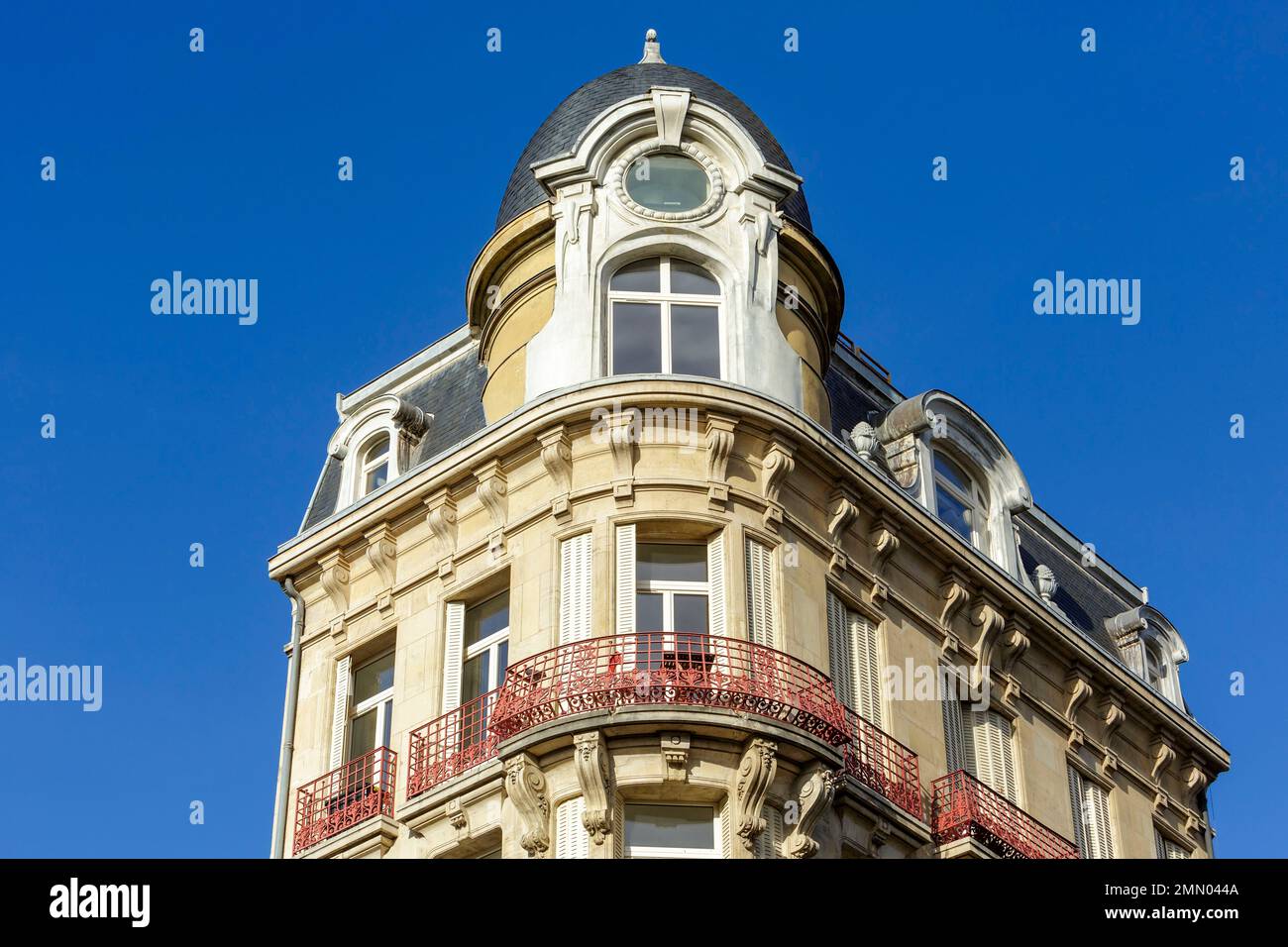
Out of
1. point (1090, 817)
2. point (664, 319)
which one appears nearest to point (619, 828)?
point (664, 319)

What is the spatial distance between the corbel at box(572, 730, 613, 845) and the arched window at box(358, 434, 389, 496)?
8791 mm

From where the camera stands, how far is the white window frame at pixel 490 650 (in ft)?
106

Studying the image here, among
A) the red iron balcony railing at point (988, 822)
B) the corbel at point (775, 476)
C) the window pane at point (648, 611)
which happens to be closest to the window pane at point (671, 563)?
the window pane at point (648, 611)

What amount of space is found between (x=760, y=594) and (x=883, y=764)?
2886 mm

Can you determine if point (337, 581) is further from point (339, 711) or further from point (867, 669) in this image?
point (867, 669)

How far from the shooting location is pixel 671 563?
31688mm

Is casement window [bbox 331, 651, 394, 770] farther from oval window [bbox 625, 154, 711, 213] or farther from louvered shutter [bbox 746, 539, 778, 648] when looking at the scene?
oval window [bbox 625, 154, 711, 213]

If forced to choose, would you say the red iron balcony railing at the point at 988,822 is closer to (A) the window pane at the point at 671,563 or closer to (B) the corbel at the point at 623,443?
(A) the window pane at the point at 671,563

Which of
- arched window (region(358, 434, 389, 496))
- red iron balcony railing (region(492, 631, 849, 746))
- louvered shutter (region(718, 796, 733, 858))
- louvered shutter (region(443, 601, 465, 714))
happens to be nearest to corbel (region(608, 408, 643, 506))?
red iron balcony railing (region(492, 631, 849, 746))
